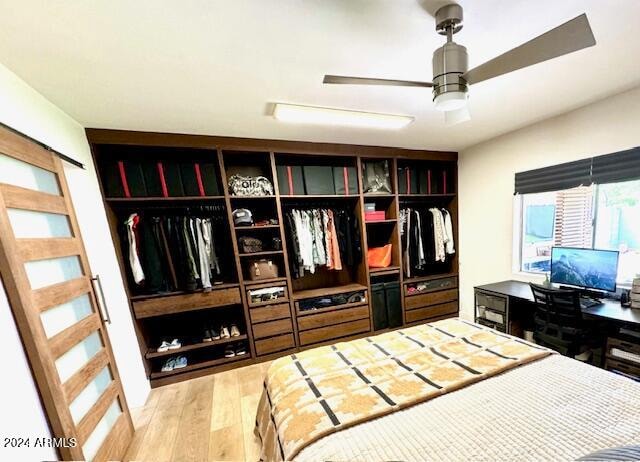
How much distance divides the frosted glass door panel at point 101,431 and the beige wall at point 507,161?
155 inches

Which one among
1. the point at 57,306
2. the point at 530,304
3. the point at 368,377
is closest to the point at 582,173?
the point at 530,304

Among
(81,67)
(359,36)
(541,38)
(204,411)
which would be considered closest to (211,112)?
(81,67)

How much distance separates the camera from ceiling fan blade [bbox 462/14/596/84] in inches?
32.7

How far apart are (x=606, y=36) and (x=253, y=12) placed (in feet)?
5.96

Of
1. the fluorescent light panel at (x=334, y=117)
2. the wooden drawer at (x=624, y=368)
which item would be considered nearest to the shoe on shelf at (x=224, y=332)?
the fluorescent light panel at (x=334, y=117)

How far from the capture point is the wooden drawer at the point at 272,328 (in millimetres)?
2523

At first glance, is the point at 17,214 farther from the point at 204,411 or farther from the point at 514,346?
the point at 514,346

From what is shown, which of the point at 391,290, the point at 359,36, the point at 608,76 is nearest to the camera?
the point at 359,36

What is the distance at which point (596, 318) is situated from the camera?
5.72ft

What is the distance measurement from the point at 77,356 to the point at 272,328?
1.54 metres

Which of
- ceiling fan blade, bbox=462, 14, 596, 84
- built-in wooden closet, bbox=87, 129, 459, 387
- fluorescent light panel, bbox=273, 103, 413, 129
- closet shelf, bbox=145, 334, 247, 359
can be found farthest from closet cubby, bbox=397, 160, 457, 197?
closet shelf, bbox=145, 334, 247, 359

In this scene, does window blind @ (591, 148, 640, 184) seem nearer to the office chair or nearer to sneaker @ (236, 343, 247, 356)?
the office chair

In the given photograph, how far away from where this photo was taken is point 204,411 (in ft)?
6.28

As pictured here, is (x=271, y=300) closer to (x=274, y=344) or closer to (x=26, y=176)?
(x=274, y=344)
